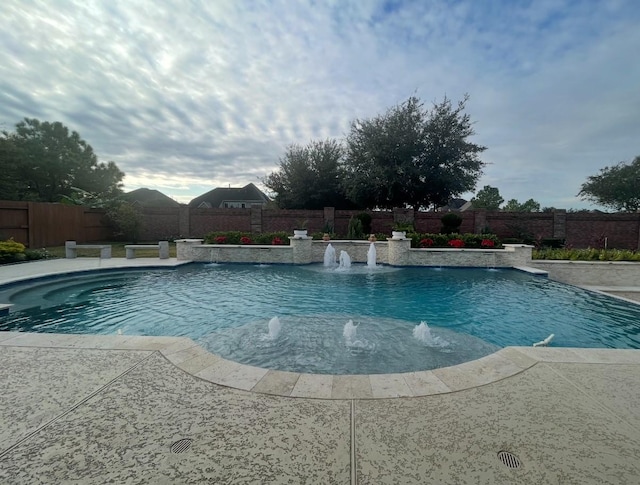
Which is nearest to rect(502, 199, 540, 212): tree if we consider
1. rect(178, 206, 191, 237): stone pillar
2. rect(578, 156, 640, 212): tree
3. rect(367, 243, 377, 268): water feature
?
rect(578, 156, 640, 212): tree

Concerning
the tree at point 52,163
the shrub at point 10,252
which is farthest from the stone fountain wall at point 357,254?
the tree at point 52,163

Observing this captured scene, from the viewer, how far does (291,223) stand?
68.9ft

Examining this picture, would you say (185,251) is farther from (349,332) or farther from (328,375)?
(328,375)

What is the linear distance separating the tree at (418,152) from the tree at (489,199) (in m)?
26.9

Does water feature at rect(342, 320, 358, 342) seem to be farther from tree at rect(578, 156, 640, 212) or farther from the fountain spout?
tree at rect(578, 156, 640, 212)

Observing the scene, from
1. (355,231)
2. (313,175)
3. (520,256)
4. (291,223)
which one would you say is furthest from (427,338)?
(313,175)

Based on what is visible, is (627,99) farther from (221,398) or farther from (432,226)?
(221,398)

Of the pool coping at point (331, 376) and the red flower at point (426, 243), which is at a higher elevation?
the red flower at point (426, 243)

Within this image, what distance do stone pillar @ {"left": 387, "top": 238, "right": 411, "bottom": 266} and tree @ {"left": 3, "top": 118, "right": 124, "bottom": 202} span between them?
83.1 ft

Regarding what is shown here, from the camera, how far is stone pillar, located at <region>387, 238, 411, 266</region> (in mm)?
12406

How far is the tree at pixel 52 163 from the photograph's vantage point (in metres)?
28.1

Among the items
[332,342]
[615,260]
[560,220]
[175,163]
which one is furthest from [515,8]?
[175,163]

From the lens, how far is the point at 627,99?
10.9 meters

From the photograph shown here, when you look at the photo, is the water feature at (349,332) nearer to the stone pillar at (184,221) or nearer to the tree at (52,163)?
the stone pillar at (184,221)
